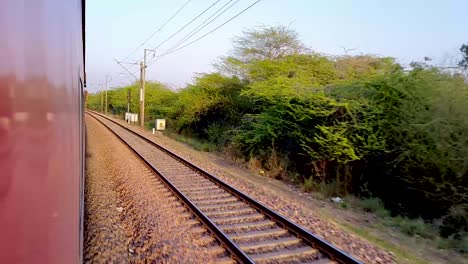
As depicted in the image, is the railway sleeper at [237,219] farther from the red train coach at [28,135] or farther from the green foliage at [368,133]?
the red train coach at [28,135]

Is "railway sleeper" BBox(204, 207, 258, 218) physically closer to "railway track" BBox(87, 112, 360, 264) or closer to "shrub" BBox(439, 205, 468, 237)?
"railway track" BBox(87, 112, 360, 264)

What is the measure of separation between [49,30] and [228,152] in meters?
17.1

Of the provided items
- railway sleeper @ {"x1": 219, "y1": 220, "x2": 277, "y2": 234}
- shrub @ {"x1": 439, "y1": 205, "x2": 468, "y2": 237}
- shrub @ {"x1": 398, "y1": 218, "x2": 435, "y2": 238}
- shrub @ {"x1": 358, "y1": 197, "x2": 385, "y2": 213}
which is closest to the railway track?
railway sleeper @ {"x1": 219, "y1": 220, "x2": 277, "y2": 234}

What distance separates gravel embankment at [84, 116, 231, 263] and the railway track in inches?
11.1

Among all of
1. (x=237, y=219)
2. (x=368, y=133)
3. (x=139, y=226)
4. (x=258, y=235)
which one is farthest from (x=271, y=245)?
(x=368, y=133)

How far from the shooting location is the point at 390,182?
1006cm

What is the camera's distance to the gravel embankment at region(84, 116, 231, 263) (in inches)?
210

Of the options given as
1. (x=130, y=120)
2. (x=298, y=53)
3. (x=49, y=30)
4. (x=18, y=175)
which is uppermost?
(x=298, y=53)

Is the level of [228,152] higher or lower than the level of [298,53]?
lower

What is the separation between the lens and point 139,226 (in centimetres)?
663

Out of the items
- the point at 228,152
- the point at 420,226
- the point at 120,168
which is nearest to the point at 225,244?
the point at 420,226

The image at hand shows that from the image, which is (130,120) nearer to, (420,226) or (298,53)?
(298,53)

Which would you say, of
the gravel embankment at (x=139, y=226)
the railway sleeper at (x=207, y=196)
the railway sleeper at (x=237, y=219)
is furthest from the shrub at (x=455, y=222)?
the gravel embankment at (x=139, y=226)

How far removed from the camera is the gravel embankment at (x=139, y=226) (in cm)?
533
